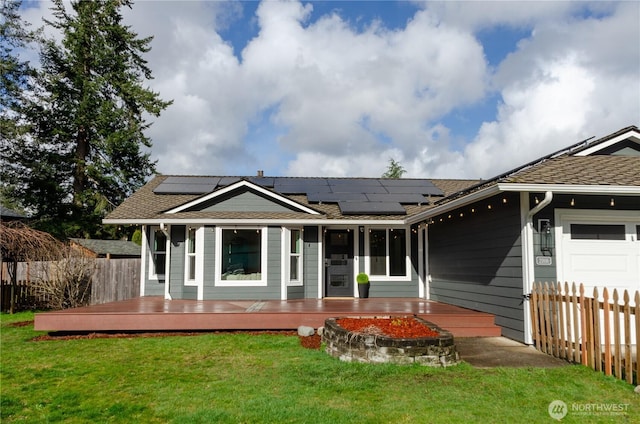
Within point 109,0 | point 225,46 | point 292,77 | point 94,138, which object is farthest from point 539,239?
point 109,0

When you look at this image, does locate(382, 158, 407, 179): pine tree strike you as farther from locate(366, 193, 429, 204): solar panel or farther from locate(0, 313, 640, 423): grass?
locate(0, 313, 640, 423): grass

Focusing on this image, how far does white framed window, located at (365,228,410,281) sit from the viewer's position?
12867mm

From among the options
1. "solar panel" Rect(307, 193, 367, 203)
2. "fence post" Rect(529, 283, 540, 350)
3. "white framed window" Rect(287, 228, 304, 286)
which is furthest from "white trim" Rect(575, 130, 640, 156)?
"white framed window" Rect(287, 228, 304, 286)

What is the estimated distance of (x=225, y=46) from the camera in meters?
15.7

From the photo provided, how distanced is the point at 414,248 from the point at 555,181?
20.2 ft

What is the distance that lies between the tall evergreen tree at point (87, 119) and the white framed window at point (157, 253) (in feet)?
42.0

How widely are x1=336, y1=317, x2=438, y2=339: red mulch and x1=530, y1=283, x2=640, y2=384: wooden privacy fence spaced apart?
6.05 feet

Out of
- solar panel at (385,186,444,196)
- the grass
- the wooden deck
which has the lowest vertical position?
the grass

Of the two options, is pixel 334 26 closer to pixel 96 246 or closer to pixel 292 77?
pixel 292 77

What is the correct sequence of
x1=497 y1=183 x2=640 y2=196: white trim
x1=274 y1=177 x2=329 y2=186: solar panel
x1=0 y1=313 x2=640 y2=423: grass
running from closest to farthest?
x1=0 y1=313 x2=640 y2=423: grass < x1=497 y1=183 x2=640 y2=196: white trim < x1=274 y1=177 x2=329 y2=186: solar panel

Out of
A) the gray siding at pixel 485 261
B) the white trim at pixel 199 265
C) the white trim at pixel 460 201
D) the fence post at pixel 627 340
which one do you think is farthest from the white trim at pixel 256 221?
the fence post at pixel 627 340

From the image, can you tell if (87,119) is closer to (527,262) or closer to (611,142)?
(527,262)

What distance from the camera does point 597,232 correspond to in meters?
7.71

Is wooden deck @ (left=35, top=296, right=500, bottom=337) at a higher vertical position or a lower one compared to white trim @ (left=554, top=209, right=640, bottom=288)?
lower
